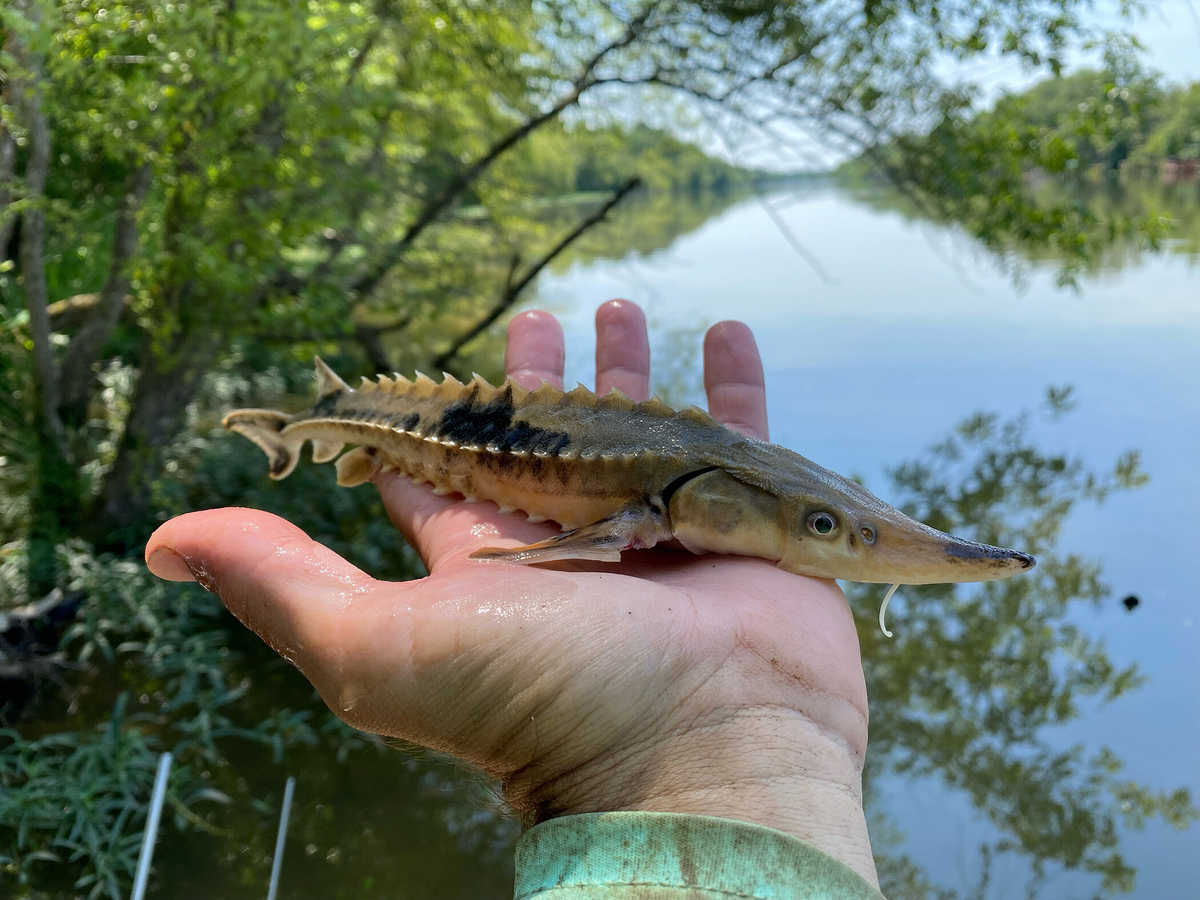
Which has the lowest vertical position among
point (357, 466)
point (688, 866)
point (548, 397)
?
point (688, 866)

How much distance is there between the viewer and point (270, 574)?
150 centimetres

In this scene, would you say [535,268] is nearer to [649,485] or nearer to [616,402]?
[616,402]

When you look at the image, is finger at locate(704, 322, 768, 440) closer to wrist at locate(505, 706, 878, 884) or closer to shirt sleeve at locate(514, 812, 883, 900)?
wrist at locate(505, 706, 878, 884)

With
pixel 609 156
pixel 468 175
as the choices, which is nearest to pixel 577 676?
pixel 468 175

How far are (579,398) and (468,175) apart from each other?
13.9ft

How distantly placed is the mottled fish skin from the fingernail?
630mm

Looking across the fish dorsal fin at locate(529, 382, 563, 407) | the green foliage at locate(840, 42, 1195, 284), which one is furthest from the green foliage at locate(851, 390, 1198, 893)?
the fish dorsal fin at locate(529, 382, 563, 407)

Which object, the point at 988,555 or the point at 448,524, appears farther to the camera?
the point at 448,524

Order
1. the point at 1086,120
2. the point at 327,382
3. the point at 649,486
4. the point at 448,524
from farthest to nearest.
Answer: the point at 1086,120
the point at 327,382
the point at 448,524
the point at 649,486

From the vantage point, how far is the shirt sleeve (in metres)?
1.15

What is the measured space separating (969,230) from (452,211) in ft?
13.0

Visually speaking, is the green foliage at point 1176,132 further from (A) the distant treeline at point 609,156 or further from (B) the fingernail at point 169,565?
(B) the fingernail at point 169,565

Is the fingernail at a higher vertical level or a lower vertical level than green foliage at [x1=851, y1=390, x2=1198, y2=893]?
higher

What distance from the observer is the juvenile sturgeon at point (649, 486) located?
Answer: 1.62 m
